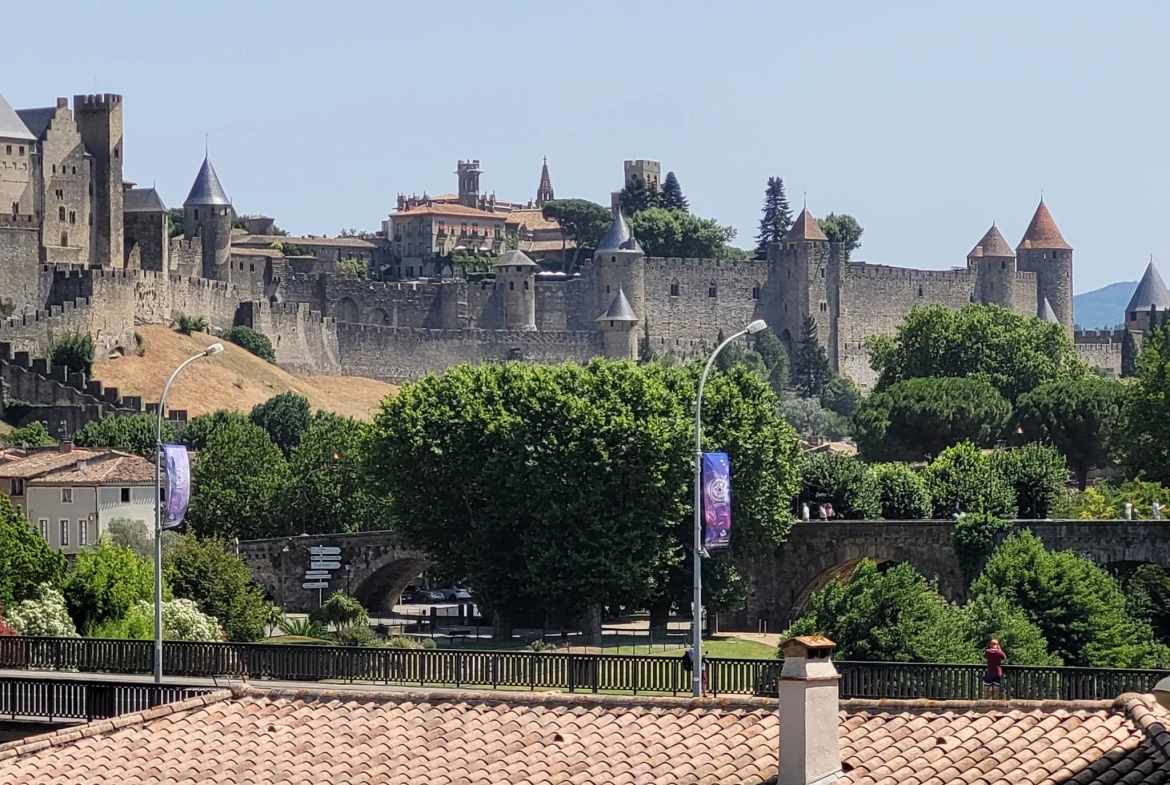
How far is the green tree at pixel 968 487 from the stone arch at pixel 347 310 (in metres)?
57.9

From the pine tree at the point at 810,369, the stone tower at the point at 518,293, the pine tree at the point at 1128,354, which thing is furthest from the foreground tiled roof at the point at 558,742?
the pine tree at the point at 1128,354

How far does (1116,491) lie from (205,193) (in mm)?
61932

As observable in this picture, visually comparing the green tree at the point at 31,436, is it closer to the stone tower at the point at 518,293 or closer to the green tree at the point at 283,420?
the green tree at the point at 283,420

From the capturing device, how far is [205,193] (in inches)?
4970

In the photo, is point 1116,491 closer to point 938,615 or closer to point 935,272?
point 938,615

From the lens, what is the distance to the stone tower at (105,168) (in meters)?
112

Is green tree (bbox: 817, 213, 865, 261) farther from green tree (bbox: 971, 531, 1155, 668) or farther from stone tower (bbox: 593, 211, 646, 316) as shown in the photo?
green tree (bbox: 971, 531, 1155, 668)

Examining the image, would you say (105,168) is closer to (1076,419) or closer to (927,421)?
(927,421)

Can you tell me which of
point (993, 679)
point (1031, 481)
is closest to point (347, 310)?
point (1031, 481)

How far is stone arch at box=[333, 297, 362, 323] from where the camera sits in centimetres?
13275

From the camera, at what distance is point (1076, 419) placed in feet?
327

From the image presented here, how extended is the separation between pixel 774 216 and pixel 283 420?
6578 cm

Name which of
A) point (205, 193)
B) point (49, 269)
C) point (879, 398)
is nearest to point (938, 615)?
point (879, 398)

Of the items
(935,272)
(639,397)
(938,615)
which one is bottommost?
(938,615)
